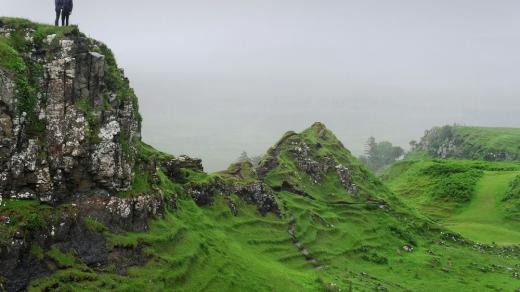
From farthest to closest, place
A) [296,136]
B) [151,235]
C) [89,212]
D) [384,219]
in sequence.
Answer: [296,136] < [384,219] < [151,235] < [89,212]

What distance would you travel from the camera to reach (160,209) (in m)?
55.1

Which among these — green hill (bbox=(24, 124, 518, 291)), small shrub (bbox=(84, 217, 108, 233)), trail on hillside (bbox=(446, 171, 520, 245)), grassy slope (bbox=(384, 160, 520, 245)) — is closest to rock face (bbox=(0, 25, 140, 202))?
small shrub (bbox=(84, 217, 108, 233))

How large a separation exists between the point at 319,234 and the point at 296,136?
123 feet

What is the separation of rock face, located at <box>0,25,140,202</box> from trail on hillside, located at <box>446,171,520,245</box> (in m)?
87.7

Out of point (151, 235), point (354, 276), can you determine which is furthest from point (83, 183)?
point (354, 276)

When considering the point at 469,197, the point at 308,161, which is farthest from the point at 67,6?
the point at 469,197

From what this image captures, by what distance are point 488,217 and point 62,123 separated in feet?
388

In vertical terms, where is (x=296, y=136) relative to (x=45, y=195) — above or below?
above

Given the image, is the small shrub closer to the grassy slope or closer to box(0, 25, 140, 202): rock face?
box(0, 25, 140, 202): rock face

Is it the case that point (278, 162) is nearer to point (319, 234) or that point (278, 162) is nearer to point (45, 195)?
point (319, 234)

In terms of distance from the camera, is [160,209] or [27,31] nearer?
[27,31]

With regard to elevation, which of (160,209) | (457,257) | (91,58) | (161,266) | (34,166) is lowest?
(457,257)

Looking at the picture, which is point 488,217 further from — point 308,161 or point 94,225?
point 94,225

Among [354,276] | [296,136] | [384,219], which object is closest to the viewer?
[354,276]
